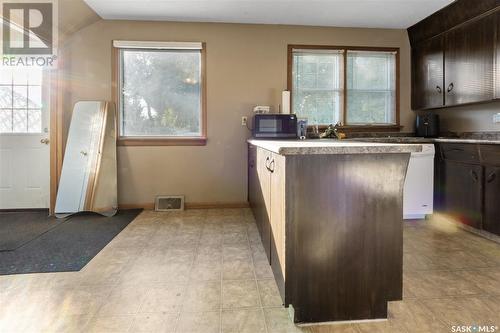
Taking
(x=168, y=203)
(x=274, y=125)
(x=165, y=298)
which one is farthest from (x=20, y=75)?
(x=165, y=298)

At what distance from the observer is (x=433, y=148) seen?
3.33 metres

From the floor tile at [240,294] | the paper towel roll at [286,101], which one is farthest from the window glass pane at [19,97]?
the floor tile at [240,294]

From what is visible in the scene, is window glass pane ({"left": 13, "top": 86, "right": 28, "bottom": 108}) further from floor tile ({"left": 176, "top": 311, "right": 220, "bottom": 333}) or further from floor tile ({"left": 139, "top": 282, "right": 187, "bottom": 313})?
floor tile ({"left": 176, "top": 311, "right": 220, "bottom": 333})

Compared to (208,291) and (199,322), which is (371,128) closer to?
(208,291)

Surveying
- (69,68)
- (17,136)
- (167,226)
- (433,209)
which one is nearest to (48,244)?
(167,226)

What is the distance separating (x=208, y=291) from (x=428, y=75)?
3.67 m

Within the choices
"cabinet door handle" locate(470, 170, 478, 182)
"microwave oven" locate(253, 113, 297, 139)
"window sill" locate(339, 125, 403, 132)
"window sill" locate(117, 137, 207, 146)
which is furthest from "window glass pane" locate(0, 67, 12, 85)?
"cabinet door handle" locate(470, 170, 478, 182)

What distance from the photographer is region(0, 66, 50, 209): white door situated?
12.1ft

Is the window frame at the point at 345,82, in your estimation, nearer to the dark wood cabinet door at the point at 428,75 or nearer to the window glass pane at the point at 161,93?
the dark wood cabinet door at the point at 428,75

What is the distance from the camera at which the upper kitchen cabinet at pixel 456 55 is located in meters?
2.92

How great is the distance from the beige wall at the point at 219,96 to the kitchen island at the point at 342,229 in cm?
253

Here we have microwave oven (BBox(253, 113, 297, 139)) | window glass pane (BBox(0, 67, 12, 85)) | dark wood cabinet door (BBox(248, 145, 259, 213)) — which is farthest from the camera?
window glass pane (BBox(0, 67, 12, 85))

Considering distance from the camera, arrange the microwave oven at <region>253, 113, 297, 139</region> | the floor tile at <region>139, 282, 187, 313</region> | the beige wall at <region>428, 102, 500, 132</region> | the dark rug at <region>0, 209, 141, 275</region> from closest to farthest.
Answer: the floor tile at <region>139, 282, 187, 313</region> < the dark rug at <region>0, 209, 141, 275</region> < the beige wall at <region>428, 102, 500, 132</region> < the microwave oven at <region>253, 113, 297, 139</region>

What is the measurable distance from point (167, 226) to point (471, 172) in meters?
3.05
